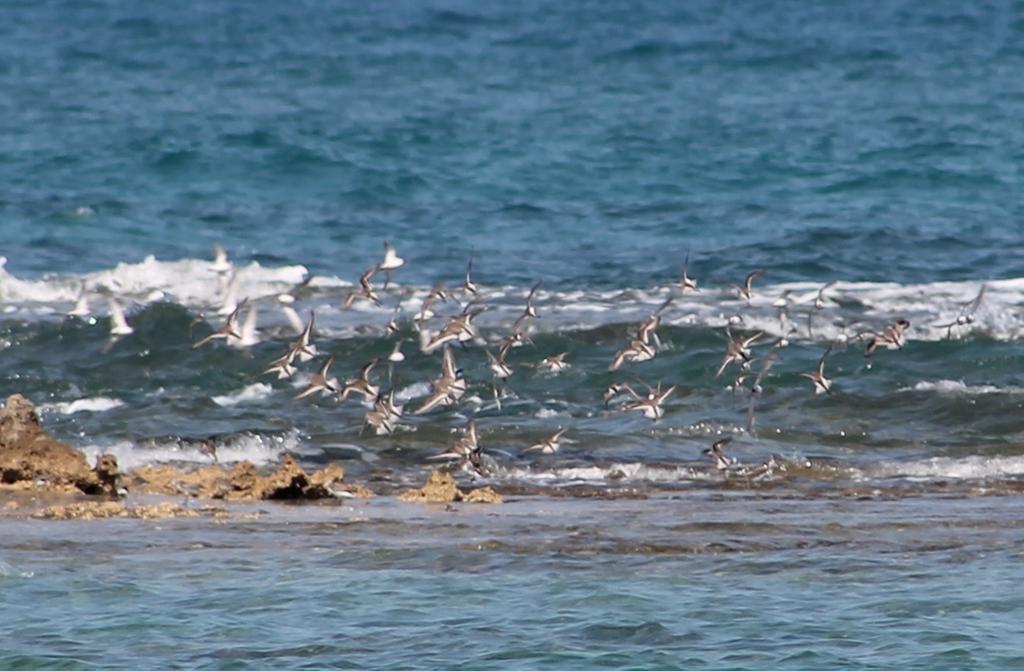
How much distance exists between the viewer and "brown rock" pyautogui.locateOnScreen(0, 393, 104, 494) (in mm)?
11727

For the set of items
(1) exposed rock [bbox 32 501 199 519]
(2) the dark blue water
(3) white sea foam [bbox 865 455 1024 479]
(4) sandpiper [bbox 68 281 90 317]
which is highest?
(2) the dark blue water

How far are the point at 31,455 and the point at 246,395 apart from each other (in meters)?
4.34

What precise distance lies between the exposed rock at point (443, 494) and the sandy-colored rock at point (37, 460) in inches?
69.2

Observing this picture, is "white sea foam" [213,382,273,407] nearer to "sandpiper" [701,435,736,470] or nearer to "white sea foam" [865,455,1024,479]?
"sandpiper" [701,435,736,470]

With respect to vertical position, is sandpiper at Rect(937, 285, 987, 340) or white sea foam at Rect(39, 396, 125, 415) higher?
sandpiper at Rect(937, 285, 987, 340)

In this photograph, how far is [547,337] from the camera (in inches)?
708

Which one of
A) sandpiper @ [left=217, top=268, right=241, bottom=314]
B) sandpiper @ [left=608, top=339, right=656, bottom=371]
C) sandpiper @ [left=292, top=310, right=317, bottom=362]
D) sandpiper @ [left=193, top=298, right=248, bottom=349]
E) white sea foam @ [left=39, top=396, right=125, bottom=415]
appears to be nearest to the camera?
white sea foam @ [left=39, top=396, right=125, bottom=415]

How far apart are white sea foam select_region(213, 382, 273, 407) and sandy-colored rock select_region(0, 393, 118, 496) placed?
386 centimetres

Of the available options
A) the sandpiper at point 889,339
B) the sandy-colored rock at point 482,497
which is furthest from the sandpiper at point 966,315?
the sandy-colored rock at point 482,497

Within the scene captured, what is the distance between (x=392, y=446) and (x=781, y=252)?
A: 1017 cm

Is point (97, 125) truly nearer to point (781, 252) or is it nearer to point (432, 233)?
point (432, 233)

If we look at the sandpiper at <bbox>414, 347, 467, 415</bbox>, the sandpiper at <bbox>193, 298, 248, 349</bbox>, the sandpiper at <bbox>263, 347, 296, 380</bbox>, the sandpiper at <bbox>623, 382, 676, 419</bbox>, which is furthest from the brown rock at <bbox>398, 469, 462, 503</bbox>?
the sandpiper at <bbox>193, 298, 248, 349</bbox>

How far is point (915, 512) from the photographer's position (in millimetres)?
11227

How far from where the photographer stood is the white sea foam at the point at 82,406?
15.3 meters
